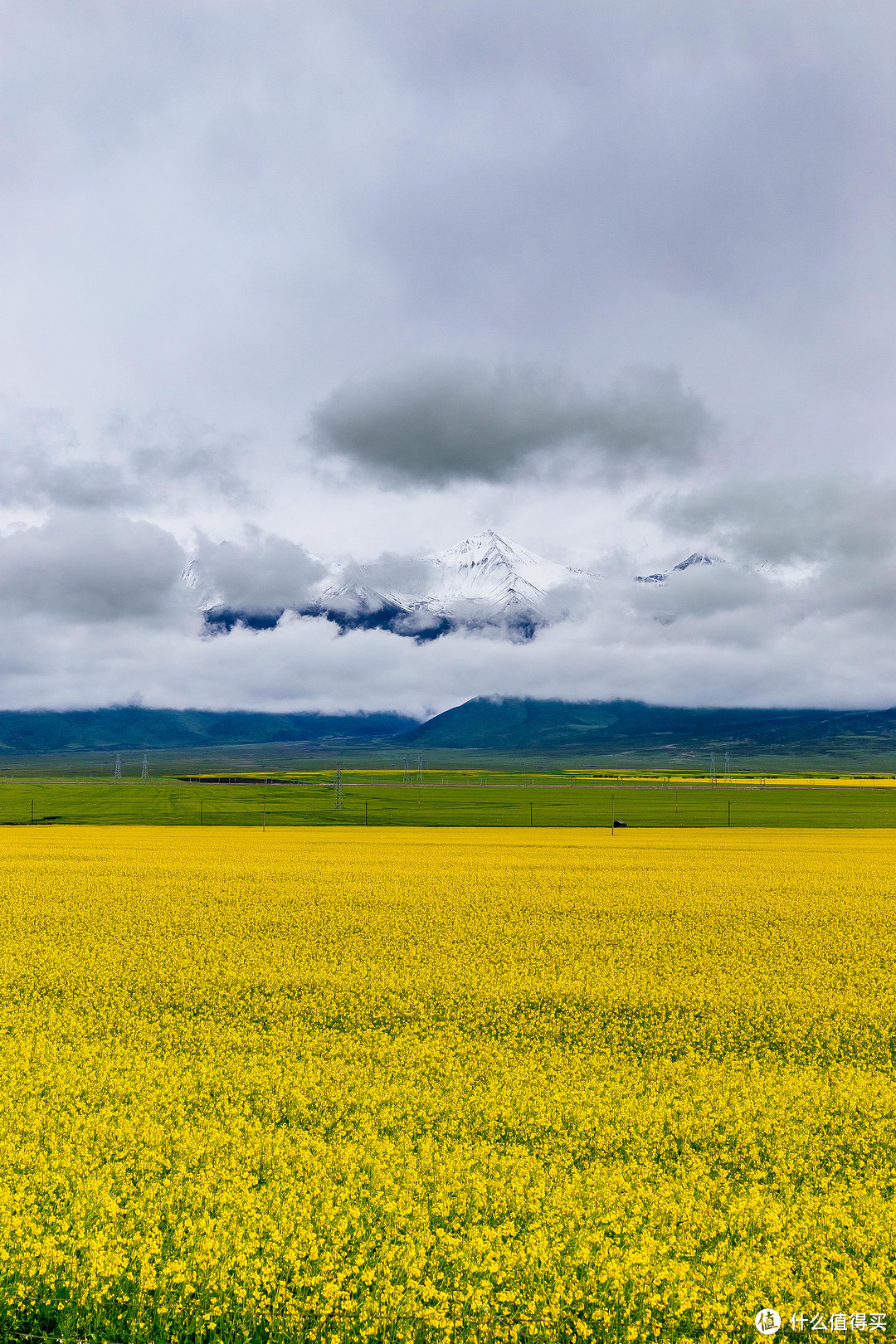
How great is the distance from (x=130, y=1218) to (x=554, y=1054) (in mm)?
6427

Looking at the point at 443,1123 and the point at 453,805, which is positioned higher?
the point at 443,1123

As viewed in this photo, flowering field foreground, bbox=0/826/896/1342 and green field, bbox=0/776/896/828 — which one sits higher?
flowering field foreground, bbox=0/826/896/1342

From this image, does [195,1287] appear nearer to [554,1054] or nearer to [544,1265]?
[544,1265]

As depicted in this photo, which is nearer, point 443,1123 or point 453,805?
point 443,1123

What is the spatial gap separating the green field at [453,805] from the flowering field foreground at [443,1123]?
50418 mm

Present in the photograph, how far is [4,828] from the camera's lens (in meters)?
54.2

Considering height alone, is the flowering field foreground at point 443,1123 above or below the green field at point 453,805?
above

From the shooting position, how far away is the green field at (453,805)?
238 feet

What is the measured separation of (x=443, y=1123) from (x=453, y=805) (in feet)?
284

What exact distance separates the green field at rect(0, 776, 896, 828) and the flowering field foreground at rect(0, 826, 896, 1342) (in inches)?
1985

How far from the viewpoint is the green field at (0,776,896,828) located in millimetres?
72438

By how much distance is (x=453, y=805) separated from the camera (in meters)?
94.6

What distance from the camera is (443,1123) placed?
28.7 ft

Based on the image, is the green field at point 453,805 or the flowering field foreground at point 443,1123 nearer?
the flowering field foreground at point 443,1123
